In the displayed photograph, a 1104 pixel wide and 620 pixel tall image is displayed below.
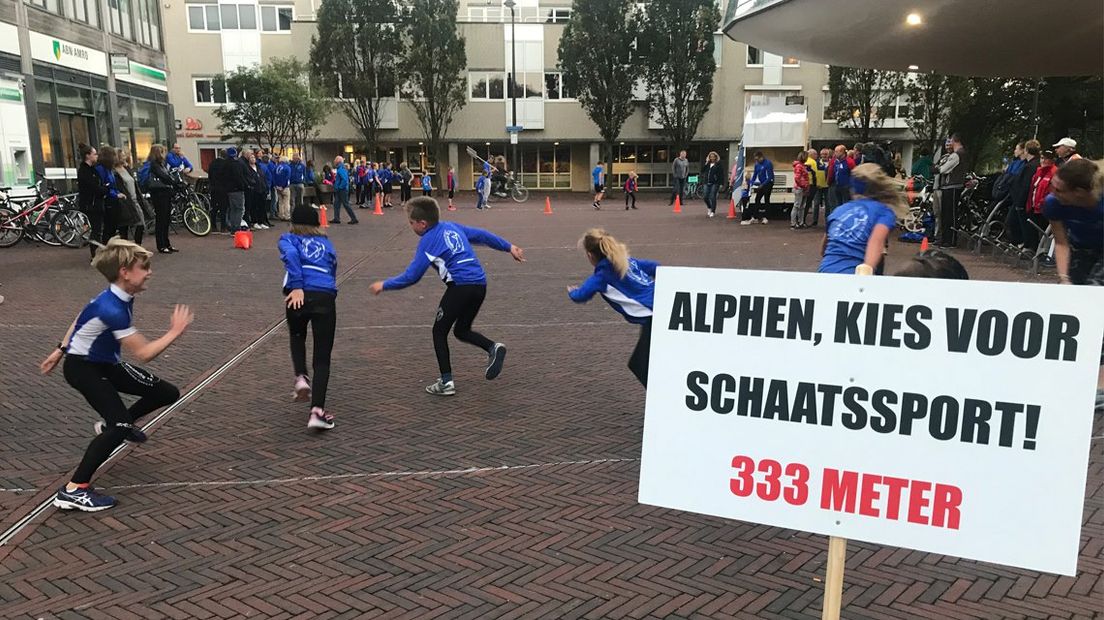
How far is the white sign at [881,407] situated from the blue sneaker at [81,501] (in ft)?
10.1

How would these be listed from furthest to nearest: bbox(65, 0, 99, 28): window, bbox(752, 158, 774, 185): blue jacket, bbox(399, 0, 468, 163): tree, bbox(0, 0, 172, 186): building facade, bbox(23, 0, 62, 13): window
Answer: bbox(399, 0, 468, 163): tree, bbox(65, 0, 99, 28): window, bbox(23, 0, 62, 13): window, bbox(0, 0, 172, 186): building facade, bbox(752, 158, 774, 185): blue jacket

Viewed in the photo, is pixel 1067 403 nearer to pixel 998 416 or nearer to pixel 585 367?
pixel 998 416

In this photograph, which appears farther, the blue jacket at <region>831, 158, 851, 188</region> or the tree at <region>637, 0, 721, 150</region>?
the tree at <region>637, 0, 721, 150</region>

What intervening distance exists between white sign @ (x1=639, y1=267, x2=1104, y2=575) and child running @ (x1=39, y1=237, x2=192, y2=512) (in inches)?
114

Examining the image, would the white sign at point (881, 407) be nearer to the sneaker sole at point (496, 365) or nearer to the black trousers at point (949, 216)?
the sneaker sole at point (496, 365)

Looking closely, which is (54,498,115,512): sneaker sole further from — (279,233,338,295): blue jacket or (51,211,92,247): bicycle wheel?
(51,211,92,247): bicycle wheel

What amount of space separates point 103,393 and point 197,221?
1393 centimetres

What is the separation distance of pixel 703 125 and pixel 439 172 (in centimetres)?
1482

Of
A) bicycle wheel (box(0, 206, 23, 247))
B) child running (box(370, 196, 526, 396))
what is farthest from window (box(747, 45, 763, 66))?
child running (box(370, 196, 526, 396))

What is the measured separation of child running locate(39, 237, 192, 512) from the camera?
13.3 feet

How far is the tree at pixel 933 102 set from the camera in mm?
35812

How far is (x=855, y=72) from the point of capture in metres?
38.3

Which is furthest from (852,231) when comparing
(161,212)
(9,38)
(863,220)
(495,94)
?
(495,94)

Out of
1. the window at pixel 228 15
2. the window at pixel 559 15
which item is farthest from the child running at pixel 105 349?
the window at pixel 559 15
